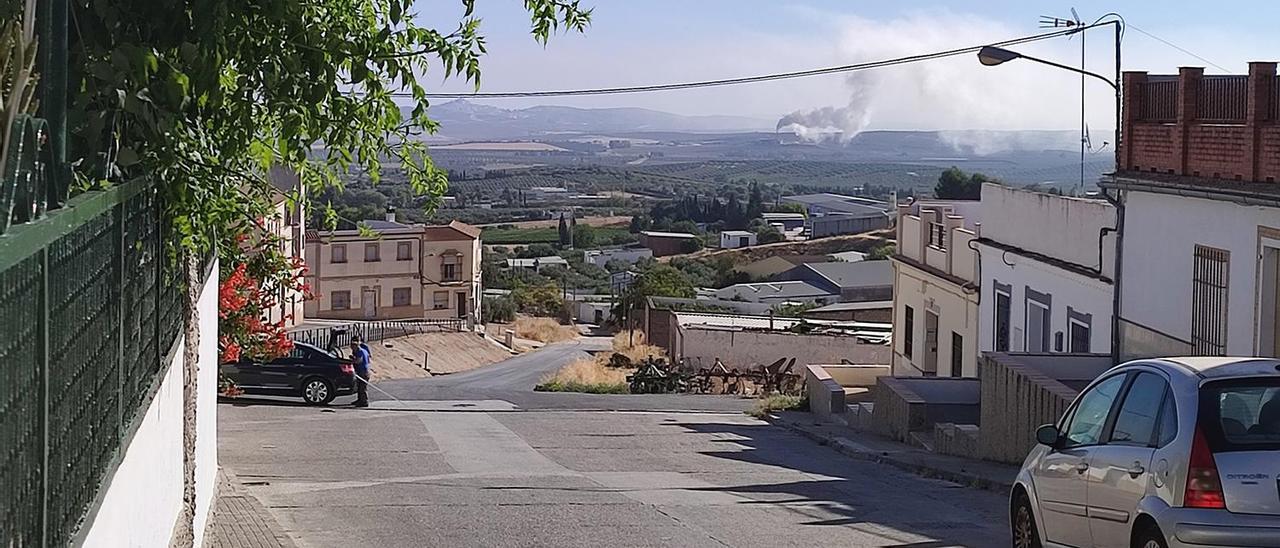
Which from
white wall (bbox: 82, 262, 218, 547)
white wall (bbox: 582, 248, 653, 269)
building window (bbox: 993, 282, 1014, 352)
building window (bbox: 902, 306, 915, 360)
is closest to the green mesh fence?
white wall (bbox: 82, 262, 218, 547)

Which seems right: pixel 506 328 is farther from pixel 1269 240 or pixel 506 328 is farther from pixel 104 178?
pixel 104 178

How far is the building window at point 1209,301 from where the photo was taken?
1972 cm

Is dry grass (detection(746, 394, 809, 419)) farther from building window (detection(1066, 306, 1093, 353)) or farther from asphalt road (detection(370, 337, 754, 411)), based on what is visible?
building window (detection(1066, 306, 1093, 353))

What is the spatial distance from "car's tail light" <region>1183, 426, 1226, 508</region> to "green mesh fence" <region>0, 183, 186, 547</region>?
17.1 ft

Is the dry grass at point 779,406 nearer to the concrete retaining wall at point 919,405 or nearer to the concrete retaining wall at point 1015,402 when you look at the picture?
the concrete retaining wall at point 919,405

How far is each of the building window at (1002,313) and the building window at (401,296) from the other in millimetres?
56861

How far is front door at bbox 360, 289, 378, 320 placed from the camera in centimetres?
8531

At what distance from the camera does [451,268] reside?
88.1 m

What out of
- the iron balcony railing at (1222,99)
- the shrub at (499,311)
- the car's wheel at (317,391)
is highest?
the iron balcony railing at (1222,99)

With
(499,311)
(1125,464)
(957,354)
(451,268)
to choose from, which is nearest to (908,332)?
(957,354)

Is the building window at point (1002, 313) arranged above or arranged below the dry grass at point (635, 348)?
above

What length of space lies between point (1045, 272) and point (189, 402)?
24.2m

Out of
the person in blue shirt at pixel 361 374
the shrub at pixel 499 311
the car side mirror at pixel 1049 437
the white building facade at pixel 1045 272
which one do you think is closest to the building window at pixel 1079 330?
the white building facade at pixel 1045 272

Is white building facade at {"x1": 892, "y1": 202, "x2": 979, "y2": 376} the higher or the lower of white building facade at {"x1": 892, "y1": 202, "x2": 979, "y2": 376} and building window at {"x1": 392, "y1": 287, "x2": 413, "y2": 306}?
the higher
